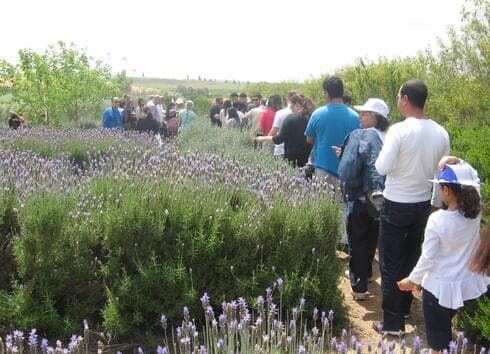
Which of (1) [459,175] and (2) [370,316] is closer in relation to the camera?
(1) [459,175]

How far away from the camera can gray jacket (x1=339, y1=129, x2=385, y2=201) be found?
519cm

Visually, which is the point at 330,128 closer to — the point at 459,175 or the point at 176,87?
the point at 459,175

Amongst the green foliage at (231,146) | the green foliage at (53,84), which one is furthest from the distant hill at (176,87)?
the green foliage at (231,146)

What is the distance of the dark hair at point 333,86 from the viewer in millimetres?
6246

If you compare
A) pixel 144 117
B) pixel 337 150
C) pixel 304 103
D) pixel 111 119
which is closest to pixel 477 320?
pixel 337 150

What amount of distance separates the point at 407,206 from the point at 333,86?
213 centimetres

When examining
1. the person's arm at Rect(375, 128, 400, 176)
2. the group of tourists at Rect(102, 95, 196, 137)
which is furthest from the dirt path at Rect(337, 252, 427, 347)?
the group of tourists at Rect(102, 95, 196, 137)

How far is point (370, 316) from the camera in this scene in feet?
17.3

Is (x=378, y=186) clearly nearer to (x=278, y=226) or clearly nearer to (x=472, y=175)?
(x=278, y=226)

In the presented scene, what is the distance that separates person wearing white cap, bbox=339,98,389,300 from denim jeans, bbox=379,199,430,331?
1.63ft

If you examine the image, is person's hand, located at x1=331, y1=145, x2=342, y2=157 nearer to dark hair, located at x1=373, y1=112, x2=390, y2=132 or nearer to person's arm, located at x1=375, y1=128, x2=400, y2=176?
dark hair, located at x1=373, y1=112, x2=390, y2=132

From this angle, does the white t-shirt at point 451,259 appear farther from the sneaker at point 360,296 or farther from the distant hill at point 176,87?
the distant hill at point 176,87

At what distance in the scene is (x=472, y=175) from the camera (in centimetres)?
354

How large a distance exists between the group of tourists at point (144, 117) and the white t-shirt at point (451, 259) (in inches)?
432
